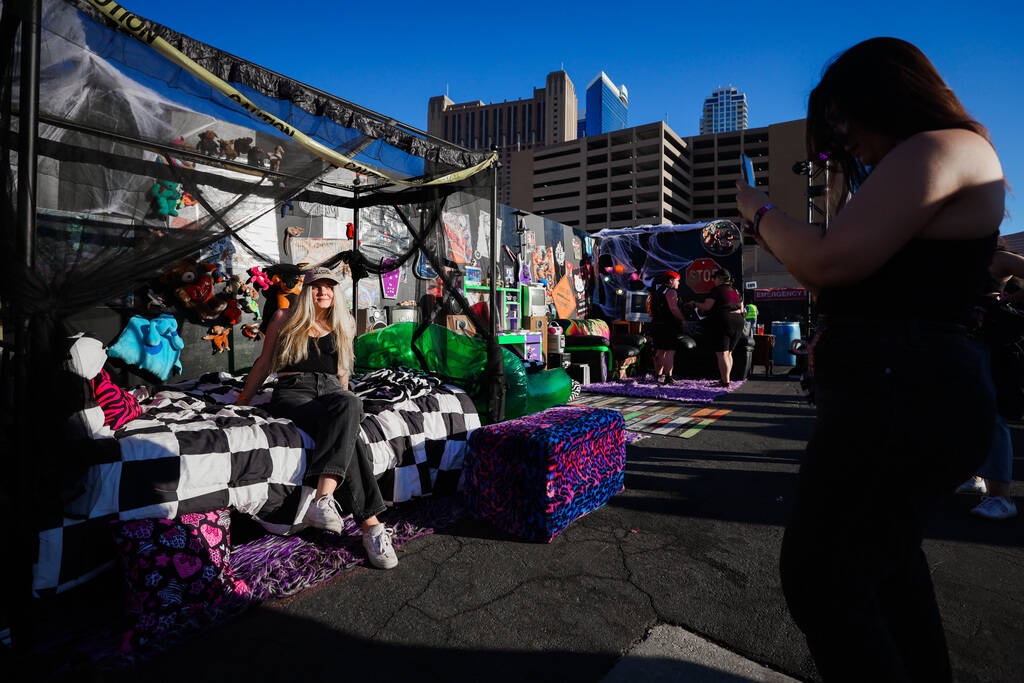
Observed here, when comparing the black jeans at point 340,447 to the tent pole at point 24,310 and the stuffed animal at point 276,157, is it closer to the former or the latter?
the tent pole at point 24,310

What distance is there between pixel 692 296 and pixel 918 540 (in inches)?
454

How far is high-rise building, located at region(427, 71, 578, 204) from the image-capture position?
135 meters

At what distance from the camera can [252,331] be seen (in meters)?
5.32

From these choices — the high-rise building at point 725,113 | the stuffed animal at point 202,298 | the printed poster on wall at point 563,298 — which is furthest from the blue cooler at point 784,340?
the high-rise building at point 725,113

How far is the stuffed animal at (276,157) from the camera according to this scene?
2.82 m

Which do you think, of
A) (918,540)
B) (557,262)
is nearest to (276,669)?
(918,540)

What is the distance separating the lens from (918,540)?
97cm

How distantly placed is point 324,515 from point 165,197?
1.66m

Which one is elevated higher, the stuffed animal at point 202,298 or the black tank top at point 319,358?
the stuffed animal at point 202,298

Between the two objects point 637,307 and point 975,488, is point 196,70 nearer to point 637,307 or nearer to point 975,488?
point 975,488

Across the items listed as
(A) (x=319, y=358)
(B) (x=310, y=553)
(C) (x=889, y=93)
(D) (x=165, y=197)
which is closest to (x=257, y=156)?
(D) (x=165, y=197)

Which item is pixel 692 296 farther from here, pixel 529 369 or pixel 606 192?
pixel 606 192

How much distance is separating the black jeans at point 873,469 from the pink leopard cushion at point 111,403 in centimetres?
256

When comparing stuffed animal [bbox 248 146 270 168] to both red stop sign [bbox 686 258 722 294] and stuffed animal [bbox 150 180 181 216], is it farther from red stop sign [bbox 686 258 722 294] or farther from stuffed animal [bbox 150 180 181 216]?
red stop sign [bbox 686 258 722 294]
